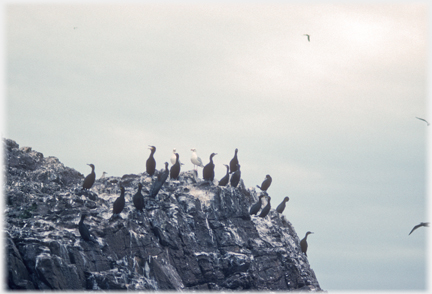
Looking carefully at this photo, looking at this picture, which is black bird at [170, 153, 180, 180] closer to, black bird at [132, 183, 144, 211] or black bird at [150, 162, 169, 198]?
black bird at [150, 162, 169, 198]

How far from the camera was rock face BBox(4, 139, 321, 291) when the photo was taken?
24.1 metres

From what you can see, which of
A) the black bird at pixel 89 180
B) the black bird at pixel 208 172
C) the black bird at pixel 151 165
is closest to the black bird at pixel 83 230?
the black bird at pixel 89 180

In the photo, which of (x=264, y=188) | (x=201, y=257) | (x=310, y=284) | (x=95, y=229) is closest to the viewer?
(x=95, y=229)

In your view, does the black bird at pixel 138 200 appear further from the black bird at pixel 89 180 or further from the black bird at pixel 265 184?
the black bird at pixel 265 184

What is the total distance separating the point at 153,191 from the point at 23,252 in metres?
8.28

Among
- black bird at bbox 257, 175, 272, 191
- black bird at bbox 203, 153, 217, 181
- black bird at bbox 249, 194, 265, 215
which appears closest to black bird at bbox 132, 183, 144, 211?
Result: black bird at bbox 203, 153, 217, 181

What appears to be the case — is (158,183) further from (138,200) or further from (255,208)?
(255,208)

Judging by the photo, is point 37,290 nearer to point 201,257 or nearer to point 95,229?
point 95,229

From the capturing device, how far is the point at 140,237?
27.2m

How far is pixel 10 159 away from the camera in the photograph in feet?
105

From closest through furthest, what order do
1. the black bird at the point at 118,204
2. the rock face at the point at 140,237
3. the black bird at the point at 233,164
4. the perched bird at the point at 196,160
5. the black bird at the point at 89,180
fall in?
1. the rock face at the point at 140,237
2. the black bird at the point at 118,204
3. the black bird at the point at 89,180
4. the black bird at the point at 233,164
5. the perched bird at the point at 196,160

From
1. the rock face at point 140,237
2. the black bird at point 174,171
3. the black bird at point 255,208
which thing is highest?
the black bird at point 174,171

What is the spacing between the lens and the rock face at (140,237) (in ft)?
79.1

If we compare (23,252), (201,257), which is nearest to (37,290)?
(23,252)
